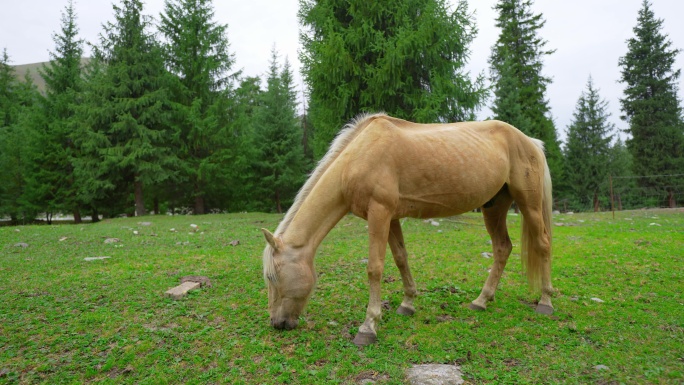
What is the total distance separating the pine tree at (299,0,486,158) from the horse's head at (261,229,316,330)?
364 inches

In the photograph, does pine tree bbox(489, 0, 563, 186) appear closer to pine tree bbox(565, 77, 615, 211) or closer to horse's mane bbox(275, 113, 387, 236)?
pine tree bbox(565, 77, 615, 211)

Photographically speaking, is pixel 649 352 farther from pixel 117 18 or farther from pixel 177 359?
pixel 117 18

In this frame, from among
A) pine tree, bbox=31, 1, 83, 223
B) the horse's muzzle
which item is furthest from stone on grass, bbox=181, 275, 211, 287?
pine tree, bbox=31, 1, 83, 223

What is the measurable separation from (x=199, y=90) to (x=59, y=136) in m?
9.70

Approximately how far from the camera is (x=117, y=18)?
73.5ft

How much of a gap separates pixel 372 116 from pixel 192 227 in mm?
11210

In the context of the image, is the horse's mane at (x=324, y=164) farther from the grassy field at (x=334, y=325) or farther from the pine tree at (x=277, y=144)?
the pine tree at (x=277, y=144)

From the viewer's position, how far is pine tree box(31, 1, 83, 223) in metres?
23.0

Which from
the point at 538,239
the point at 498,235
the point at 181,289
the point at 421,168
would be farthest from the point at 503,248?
the point at 181,289

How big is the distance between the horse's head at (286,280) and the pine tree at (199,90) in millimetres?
18491

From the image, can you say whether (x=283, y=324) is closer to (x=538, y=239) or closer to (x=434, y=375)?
(x=434, y=375)

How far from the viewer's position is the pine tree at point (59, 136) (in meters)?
23.0

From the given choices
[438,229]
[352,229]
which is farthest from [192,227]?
[438,229]

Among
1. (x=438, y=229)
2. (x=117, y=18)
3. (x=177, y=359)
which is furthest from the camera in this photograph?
(x=117, y=18)
